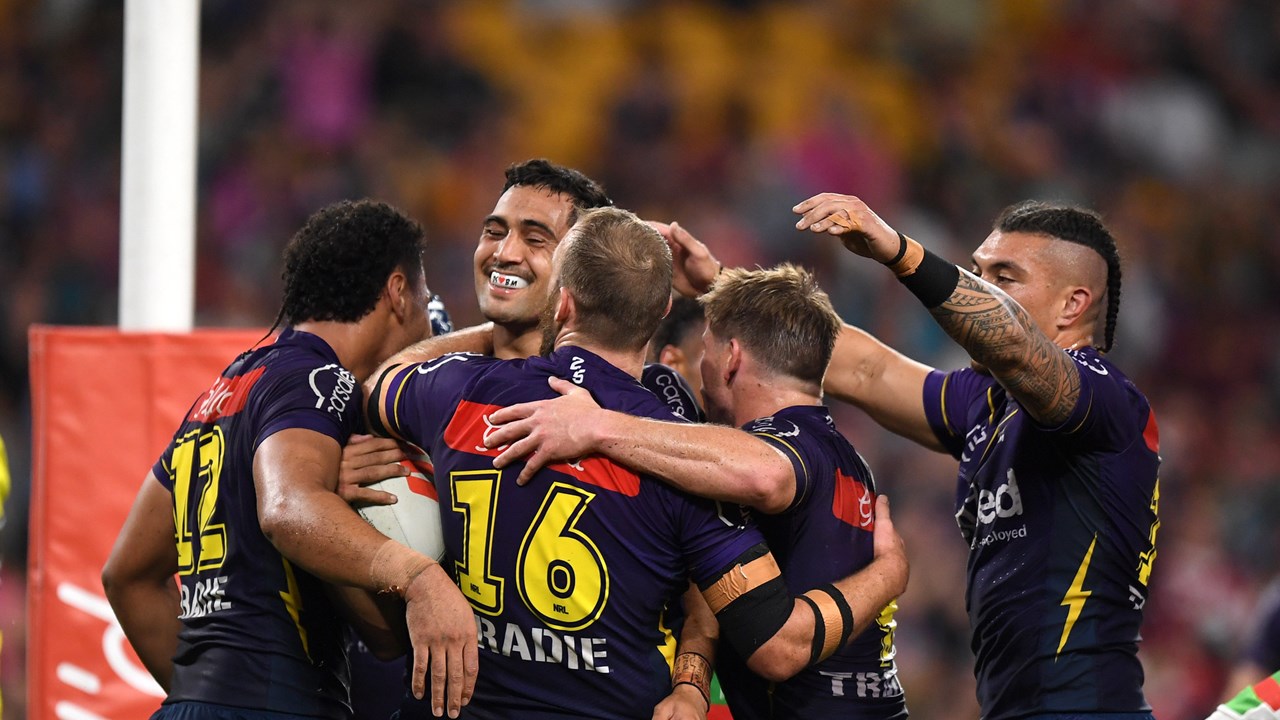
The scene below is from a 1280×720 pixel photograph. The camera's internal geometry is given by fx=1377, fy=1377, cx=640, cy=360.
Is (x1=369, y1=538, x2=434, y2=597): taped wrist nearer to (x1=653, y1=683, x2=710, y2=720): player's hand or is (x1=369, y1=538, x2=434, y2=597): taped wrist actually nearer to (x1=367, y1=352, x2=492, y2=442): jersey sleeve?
(x1=367, y1=352, x2=492, y2=442): jersey sleeve

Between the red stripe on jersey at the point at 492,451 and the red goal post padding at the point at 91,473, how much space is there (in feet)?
5.10

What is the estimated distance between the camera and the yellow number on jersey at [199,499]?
3672mm

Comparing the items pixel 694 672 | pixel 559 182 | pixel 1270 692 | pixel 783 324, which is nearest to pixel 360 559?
pixel 694 672

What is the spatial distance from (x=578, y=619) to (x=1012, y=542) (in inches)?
52.6

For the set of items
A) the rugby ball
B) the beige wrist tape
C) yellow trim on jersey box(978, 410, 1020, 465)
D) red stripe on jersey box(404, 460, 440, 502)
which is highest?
yellow trim on jersey box(978, 410, 1020, 465)

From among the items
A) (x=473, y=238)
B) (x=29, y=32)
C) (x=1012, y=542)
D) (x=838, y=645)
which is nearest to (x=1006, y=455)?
(x=1012, y=542)

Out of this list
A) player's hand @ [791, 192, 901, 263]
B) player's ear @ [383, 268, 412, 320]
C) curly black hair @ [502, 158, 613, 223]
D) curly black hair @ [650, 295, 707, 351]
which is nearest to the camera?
player's hand @ [791, 192, 901, 263]

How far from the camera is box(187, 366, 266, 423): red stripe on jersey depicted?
3.73m

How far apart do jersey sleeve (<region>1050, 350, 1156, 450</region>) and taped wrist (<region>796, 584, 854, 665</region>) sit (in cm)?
76

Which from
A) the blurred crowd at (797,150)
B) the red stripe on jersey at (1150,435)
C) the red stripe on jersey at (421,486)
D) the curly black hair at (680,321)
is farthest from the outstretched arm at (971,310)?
the blurred crowd at (797,150)

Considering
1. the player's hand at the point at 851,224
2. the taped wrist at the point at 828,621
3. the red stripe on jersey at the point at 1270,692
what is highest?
the player's hand at the point at 851,224

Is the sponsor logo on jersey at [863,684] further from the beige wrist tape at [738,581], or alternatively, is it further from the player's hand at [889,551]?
the beige wrist tape at [738,581]

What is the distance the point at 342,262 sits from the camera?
13.1ft

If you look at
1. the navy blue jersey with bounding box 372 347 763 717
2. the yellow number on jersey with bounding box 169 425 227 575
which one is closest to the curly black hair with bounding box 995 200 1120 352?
the navy blue jersey with bounding box 372 347 763 717
